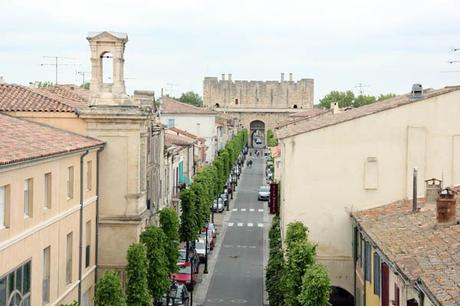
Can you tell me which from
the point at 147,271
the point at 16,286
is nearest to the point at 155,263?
the point at 147,271

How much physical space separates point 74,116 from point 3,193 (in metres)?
11.3

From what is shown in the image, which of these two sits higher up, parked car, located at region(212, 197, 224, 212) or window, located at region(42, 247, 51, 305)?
window, located at region(42, 247, 51, 305)

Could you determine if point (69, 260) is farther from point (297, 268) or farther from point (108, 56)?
→ point (108, 56)

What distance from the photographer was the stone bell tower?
108 feet

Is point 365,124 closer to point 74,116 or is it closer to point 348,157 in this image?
point 348,157

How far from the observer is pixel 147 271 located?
102 ft

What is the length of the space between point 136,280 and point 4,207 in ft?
28.9

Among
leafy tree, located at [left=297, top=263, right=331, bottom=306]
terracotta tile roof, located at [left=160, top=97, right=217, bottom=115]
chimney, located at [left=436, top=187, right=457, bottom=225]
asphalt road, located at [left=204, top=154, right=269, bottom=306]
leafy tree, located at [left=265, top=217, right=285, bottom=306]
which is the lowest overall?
asphalt road, located at [left=204, top=154, right=269, bottom=306]

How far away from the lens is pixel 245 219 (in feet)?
238

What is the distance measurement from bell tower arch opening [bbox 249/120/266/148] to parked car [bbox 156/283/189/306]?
138850 mm

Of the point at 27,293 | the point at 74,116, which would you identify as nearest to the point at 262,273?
the point at 74,116

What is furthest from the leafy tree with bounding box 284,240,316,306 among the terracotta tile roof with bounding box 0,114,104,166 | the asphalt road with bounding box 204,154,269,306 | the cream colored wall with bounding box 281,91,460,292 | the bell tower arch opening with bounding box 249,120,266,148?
the bell tower arch opening with bounding box 249,120,266,148

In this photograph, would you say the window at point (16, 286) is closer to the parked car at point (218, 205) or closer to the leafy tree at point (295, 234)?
the leafy tree at point (295, 234)

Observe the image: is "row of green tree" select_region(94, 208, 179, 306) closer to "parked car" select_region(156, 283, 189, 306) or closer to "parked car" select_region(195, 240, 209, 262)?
"parked car" select_region(156, 283, 189, 306)
